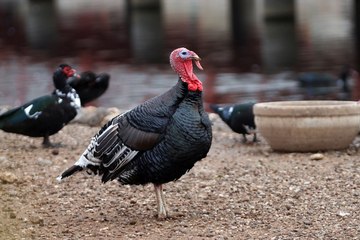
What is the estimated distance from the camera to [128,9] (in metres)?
67.6

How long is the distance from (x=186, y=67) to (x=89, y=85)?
8733 millimetres

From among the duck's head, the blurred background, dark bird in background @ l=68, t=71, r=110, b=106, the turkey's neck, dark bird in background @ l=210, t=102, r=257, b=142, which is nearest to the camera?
the turkey's neck

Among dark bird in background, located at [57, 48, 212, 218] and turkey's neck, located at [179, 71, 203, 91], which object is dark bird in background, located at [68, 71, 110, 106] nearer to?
dark bird in background, located at [57, 48, 212, 218]

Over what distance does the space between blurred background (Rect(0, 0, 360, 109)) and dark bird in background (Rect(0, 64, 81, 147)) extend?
10.1m

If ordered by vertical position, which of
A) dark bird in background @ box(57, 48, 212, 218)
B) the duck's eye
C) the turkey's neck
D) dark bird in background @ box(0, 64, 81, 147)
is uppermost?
the duck's eye

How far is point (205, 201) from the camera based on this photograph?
9188mm

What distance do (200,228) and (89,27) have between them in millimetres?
49647

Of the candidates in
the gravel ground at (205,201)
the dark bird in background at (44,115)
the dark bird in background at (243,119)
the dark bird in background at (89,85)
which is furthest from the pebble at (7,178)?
the dark bird in background at (89,85)

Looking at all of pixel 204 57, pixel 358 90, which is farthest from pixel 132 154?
pixel 204 57

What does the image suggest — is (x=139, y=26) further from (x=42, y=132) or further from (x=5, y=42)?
(x=42, y=132)

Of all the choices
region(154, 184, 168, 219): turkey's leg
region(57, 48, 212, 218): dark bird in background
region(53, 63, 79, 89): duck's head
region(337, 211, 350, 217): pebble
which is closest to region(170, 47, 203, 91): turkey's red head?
region(57, 48, 212, 218): dark bird in background

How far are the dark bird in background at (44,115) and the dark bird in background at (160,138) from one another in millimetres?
4615

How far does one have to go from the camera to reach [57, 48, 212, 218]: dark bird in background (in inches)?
314

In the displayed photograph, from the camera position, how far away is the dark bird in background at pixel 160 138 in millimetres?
7980
